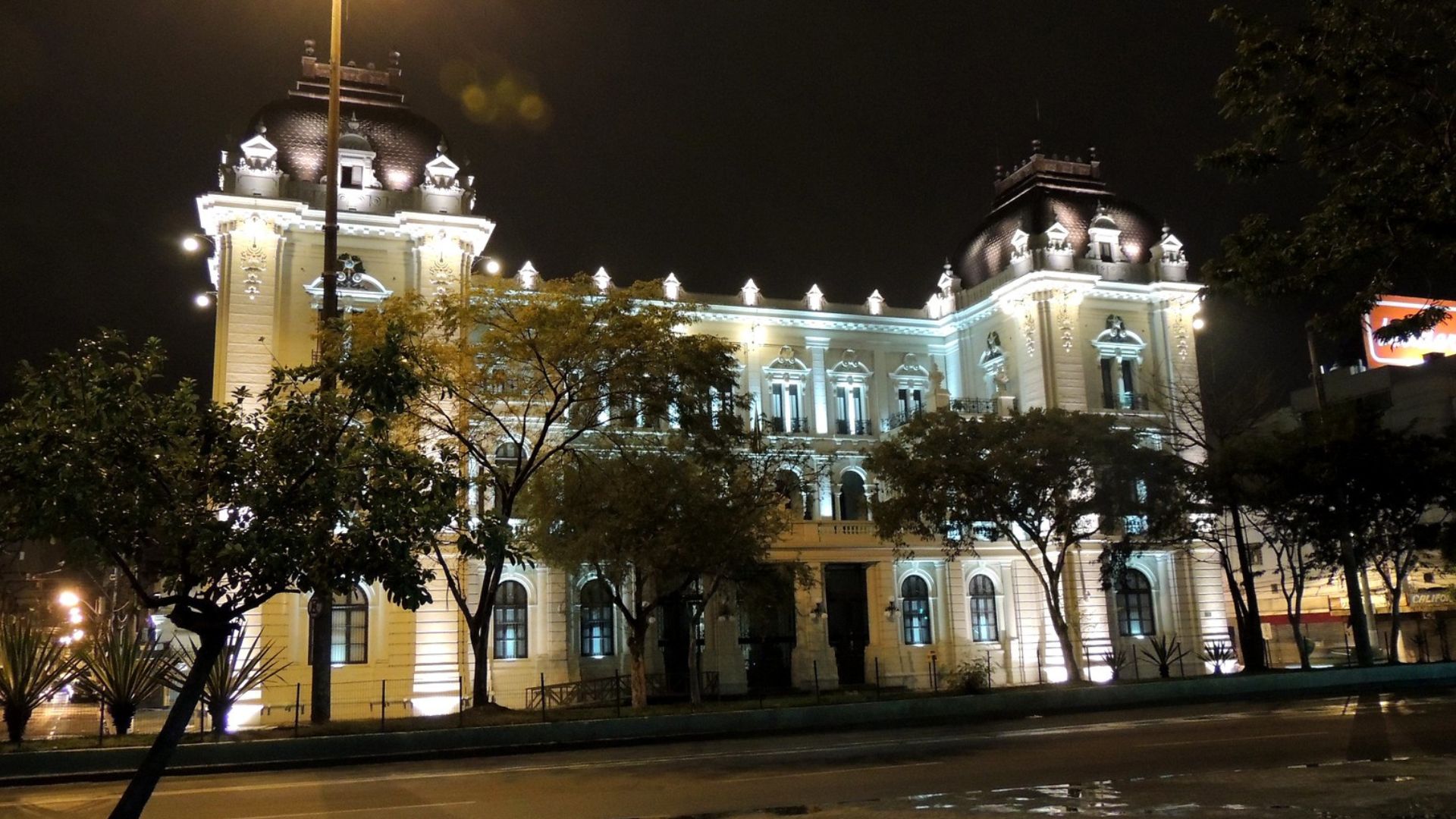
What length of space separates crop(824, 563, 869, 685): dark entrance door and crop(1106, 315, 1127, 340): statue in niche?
13.9 meters

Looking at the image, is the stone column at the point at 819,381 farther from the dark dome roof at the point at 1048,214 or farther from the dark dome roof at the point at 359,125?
the dark dome roof at the point at 359,125

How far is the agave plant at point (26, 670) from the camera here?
19.3 m

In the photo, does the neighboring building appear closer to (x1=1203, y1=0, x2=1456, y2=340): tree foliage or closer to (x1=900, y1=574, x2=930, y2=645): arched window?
(x1=900, y1=574, x2=930, y2=645): arched window

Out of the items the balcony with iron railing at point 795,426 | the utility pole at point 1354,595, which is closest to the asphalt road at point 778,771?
the utility pole at point 1354,595

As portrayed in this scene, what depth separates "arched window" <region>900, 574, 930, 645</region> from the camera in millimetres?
42250

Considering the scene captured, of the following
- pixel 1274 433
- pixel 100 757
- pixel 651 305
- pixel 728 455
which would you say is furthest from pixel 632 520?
pixel 1274 433

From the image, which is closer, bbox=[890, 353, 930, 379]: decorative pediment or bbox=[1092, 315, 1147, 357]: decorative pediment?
bbox=[1092, 315, 1147, 357]: decorative pediment

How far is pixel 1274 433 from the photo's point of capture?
1366 inches

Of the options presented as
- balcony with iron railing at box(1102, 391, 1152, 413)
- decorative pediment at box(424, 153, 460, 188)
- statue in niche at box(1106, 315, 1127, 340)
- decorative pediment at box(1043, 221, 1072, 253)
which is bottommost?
balcony with iron railing at box(1102, 391, 1152, 413)

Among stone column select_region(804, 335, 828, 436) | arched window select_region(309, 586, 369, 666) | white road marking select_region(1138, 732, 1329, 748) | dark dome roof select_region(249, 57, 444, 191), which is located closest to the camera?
white road marking select_region(1138, 732, 1329, 748)

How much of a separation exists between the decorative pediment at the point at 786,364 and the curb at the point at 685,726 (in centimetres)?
2099

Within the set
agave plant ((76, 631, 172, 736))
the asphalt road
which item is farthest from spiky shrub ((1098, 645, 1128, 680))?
agave plant ((76, 631, 172, 736))

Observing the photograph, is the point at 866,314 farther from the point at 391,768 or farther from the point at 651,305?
the point at 391,768

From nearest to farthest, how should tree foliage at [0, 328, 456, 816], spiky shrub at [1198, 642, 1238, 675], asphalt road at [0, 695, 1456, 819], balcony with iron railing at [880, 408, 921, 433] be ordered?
tree foliage at [0, 328, 456, 816]
asphalt road at [0, 695, 1456, 819]
spiky shrub at [1198, 642, 1238, 675]
balcony with iron railing at [880, 408, 921, 433]
